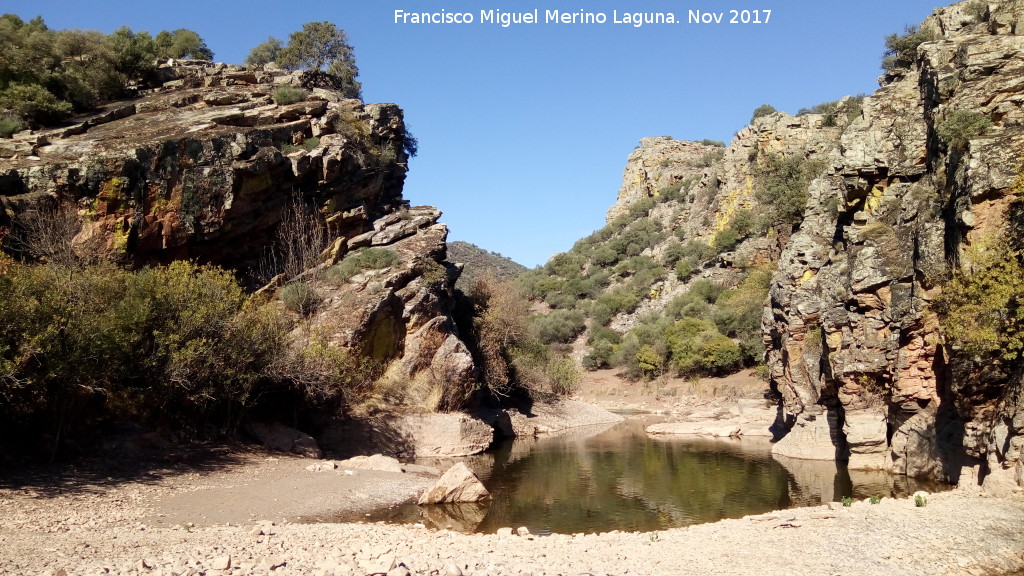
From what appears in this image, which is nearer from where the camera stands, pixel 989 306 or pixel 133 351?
pixel 989 306

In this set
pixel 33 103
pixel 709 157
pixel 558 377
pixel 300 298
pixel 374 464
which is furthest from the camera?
pixel 709 157

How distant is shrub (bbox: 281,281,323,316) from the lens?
31375 mm

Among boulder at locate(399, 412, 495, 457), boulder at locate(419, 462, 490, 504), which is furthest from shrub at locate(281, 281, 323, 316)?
boulder at locate(419, 462, 490, 504)

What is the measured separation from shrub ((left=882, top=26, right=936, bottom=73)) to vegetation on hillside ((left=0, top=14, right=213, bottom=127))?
132 ft

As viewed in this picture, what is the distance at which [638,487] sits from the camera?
2406 centimetres

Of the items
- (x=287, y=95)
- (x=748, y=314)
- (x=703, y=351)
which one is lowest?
(x=703, y=351)

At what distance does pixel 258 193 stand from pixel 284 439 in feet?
40.2

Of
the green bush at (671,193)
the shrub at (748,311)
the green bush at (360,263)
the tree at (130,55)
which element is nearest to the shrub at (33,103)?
the tree at (130,55)

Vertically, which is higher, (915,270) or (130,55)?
(130,55)

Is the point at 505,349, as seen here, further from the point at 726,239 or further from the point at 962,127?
the point at 726,239

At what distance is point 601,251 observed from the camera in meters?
91.8

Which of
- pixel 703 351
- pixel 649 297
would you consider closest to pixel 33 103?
pixel 703 351

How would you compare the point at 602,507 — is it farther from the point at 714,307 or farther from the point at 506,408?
the point at 714,307

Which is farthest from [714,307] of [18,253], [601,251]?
[18,253]
